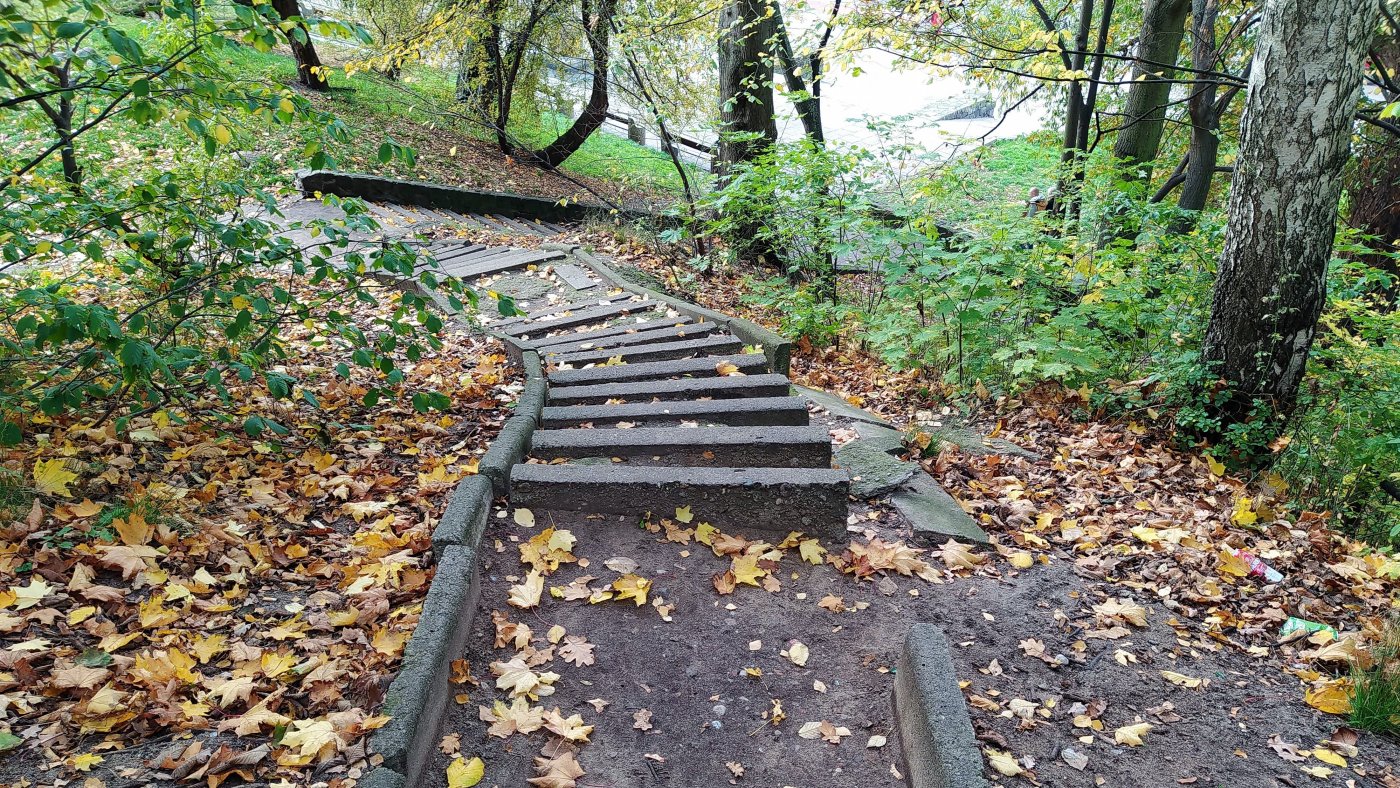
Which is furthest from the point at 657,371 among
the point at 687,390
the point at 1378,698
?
the point at 1378,698

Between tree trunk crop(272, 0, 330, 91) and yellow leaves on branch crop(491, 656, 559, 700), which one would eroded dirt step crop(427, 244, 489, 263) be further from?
yellow leaves on branch crop(491, 656, 559, 700)

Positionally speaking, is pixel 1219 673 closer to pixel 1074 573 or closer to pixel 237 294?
pixel 1074 573

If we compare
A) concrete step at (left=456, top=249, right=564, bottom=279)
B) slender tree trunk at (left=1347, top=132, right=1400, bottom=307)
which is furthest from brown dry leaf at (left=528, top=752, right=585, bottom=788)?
slender tree trunk at (left=1347, top=132, right=1400, bottom=307)

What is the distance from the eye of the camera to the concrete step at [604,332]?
612cm

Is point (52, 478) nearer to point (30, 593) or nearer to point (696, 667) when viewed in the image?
point (30, 593)

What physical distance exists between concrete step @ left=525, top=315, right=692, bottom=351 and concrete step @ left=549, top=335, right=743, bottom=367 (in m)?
0.28

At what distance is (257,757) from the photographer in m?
2.18

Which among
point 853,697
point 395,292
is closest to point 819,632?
point 853,697

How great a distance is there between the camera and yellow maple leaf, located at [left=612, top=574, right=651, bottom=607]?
3.32 metres

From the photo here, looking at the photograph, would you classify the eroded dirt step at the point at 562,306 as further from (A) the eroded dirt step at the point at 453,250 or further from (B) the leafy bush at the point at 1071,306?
(A) the eroded dirt step at the point at 453,250

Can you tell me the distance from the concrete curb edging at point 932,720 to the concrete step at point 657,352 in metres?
3.32

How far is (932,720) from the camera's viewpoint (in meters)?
2.42

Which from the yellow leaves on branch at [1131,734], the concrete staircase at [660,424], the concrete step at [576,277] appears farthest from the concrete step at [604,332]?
the yellow leaves on branch at [1131,734]

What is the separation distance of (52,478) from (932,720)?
3565 mm
